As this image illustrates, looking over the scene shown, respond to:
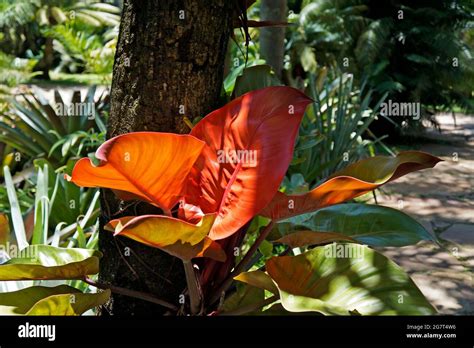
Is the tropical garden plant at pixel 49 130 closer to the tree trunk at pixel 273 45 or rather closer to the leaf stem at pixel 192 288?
the tree trunk at pixel 273 45

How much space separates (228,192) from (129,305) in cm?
52

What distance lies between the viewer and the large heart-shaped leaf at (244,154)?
1511mm

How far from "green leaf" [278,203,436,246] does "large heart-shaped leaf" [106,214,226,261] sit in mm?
455

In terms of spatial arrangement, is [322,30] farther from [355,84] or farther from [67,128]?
[67,128]

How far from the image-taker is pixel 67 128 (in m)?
4.62

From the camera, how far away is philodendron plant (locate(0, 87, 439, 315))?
4.68ft

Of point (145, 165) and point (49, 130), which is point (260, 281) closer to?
point (145, 165)

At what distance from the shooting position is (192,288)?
166 cm

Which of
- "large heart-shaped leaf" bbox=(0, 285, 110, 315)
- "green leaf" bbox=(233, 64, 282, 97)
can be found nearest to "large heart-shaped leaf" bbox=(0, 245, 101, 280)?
"large heart-shaped leaf" bbox=(0, 285, 110, 315)

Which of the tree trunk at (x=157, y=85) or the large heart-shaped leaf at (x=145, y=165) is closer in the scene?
the large heart-shaped leaf at (x=145, y=165)

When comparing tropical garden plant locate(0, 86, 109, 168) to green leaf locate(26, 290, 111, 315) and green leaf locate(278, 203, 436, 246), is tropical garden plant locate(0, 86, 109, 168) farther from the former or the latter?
green leaf locate(26, 290, 111, 315)

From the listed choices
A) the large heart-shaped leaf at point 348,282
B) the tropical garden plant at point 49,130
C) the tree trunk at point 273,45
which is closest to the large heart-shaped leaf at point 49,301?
the large heart-shaped leaf at point 348,282

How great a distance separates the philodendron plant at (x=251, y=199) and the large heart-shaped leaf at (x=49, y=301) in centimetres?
18

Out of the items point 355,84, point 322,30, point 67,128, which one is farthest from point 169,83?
point 322,30
